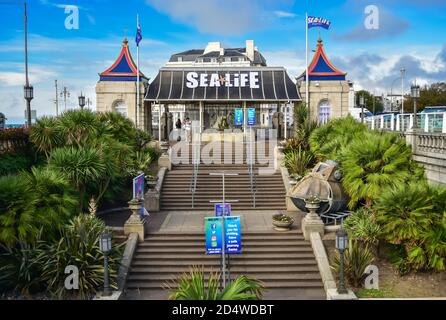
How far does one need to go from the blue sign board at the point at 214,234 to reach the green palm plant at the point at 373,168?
5636mm

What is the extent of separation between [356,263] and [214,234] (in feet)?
13.7

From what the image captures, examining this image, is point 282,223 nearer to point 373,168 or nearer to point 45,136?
point 373,168

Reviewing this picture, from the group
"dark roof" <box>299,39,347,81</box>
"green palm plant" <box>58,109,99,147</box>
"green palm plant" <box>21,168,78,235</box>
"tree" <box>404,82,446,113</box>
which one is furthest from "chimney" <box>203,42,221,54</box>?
Answer: "green palm plant" <box>21,168,78,235</box>

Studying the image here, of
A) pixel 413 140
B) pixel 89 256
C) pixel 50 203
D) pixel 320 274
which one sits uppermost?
pixel 413 140

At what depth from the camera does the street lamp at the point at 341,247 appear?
483 inches

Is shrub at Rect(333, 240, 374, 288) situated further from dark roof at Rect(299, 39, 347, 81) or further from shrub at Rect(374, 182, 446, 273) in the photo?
dark roof at Rect(299, 39, 347, 81)

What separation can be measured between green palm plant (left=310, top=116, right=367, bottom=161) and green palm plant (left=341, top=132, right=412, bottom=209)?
1456 mm

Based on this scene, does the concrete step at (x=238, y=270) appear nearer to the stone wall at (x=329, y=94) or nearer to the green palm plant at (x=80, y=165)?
the green palm plant at (x=80, y=165)

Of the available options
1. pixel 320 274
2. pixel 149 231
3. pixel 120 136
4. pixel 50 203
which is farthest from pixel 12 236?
pixel 120 136

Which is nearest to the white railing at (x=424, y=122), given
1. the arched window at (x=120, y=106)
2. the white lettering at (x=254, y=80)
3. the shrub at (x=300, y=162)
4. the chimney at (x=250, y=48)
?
the shrub at (x=300, y=162)
